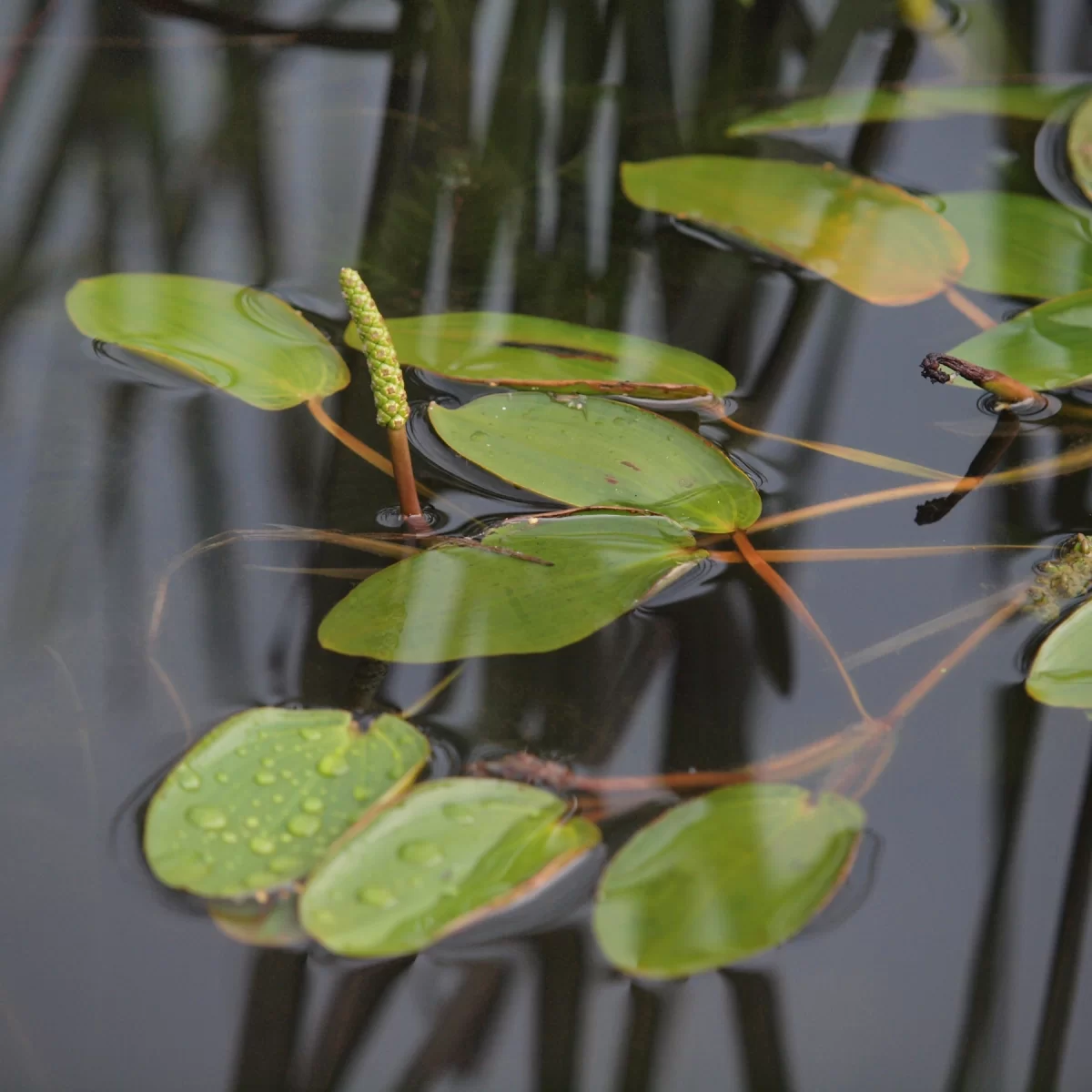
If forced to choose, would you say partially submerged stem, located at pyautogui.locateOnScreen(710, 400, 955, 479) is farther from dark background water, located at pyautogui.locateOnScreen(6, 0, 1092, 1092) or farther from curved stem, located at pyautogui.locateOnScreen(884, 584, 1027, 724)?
curved stem, located at pyautogui.locateOnScreen(884, 584, 1027, 724)

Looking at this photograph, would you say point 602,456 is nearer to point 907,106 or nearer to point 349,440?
point 349,440

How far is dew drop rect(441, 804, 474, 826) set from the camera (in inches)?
26.9

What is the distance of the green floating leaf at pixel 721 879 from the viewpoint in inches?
25.4

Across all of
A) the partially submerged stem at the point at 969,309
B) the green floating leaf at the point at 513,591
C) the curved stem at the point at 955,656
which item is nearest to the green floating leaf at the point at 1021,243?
the partially submerged stem at the point at 969,309

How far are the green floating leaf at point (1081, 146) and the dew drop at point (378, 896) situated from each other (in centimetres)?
113

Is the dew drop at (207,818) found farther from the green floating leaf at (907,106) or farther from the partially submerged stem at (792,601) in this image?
the green floating leaf at (907,106)

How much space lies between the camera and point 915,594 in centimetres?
89

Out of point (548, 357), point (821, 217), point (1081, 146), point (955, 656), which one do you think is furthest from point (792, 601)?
point (1081, 146)

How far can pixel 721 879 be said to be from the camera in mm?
669

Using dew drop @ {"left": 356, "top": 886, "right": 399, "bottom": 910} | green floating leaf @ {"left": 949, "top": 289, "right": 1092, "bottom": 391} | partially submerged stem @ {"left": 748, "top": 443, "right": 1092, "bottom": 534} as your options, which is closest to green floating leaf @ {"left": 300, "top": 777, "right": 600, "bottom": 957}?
dew drop @ {"left": 356, "top": 886, "right": 399, "bottom": 910}

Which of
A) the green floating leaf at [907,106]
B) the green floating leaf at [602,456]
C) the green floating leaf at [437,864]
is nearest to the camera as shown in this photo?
the green floating leaf at [437,864]

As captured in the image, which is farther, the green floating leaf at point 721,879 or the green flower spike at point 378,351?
the green flower spike at point 378,351

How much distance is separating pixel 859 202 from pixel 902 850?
793 mm

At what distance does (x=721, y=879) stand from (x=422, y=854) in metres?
0.19
